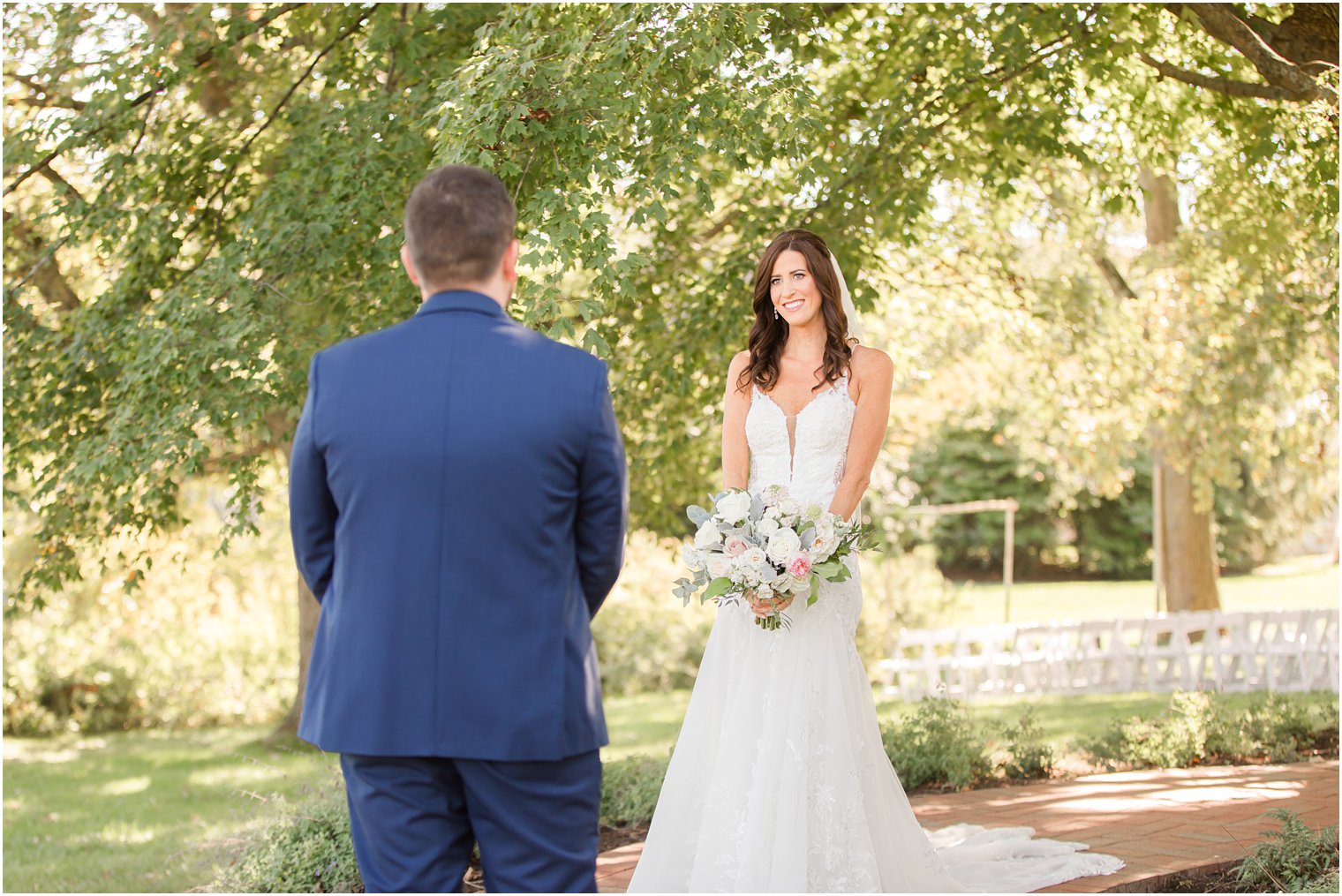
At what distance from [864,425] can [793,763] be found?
1.25 metres

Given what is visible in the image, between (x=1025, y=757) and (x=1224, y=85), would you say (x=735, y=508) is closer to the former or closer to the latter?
(x=1025, y=757)

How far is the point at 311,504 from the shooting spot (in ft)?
8.91

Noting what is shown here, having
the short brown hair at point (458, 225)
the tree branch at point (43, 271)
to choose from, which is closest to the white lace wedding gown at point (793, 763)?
the short brown hair at point (458, 225)

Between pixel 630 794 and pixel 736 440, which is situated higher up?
pixel 736 440

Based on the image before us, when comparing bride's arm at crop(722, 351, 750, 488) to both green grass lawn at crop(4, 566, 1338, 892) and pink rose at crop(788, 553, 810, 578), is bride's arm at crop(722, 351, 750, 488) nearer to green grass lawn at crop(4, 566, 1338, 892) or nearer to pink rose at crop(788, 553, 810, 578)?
pink rose at crop(788, 553, 810, 578)

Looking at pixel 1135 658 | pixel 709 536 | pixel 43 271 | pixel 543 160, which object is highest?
pixel 43 271

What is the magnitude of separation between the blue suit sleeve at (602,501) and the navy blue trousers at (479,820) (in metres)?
0.39

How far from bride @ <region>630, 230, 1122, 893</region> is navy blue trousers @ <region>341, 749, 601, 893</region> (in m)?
1.95

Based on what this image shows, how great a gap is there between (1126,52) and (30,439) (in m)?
6.60

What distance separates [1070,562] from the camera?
3553cm

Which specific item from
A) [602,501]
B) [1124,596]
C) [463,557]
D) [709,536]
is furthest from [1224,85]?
[1124,596]

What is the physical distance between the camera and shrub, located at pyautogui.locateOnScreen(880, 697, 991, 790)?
7.52 m

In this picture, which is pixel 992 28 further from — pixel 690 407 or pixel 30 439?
pixel 30 439

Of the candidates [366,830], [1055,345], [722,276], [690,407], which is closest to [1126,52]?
[722,276]
